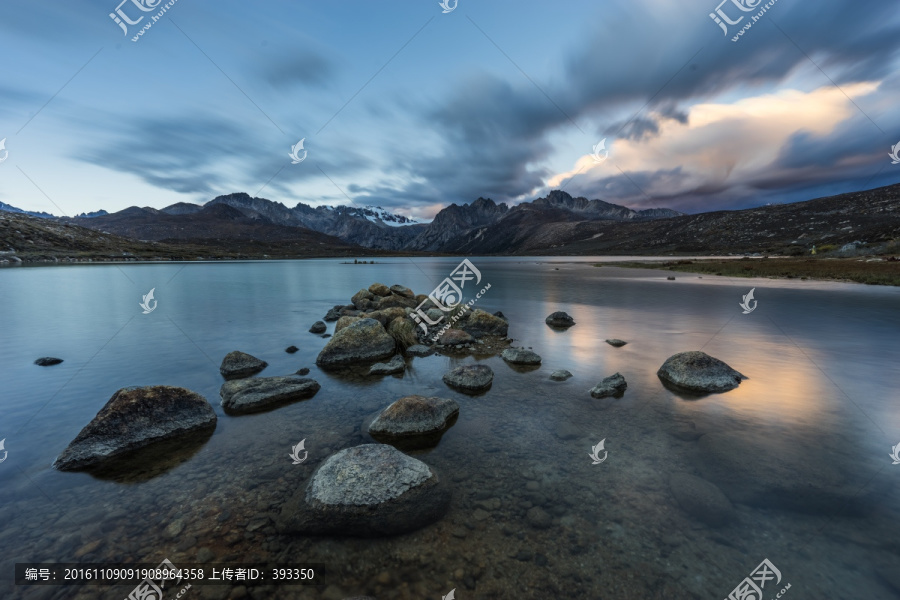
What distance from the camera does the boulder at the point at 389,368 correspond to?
1562cm

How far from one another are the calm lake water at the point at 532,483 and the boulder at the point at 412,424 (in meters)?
0.51

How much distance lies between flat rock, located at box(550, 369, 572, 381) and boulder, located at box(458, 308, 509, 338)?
8221 millimetres

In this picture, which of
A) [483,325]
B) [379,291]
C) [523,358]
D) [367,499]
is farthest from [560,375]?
[379,291]

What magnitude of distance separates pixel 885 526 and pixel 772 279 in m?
65.5

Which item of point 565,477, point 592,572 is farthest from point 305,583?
point 565,477

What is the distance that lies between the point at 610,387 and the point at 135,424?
Result: 14.9 meters

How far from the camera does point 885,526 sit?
20.6 feet

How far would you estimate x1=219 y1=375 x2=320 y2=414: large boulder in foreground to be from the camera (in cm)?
1178

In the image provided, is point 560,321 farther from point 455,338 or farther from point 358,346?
point 358,346

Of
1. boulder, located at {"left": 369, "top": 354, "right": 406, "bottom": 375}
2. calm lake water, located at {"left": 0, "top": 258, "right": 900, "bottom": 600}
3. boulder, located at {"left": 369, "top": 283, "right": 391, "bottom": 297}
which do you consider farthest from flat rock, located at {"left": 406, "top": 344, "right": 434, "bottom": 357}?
boulder, located at {"left": 369, "top": 283, "right": 391, "bottom": 297}

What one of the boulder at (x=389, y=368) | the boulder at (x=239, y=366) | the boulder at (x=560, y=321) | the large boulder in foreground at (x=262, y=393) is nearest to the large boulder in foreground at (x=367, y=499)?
the large boulder in foreground at (x=262, y=393)

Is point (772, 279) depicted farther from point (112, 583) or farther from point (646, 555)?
point (112, 583)

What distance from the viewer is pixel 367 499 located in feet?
22.5

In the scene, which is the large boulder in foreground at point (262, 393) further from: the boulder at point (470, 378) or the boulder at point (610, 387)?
the boulder at point (610, 387)
